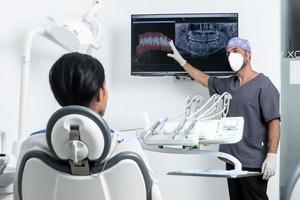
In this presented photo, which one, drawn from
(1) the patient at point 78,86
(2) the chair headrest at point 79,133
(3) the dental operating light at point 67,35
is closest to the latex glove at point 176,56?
(3) the dental operating light at point 67,35

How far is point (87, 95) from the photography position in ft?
4.59

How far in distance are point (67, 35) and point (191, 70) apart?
3.36 feet

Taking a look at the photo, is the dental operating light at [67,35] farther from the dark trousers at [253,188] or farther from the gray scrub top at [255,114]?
the dark trousers at [253,188]

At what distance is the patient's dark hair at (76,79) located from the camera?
54.4 inches

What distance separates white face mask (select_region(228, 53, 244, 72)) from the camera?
3.09 metres

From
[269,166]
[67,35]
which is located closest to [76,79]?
[67,35]

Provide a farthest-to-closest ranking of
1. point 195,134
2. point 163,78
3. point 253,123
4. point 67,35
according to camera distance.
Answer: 1. point 163,78
2. point 253,123
3. point 67,35
4. point 195,134

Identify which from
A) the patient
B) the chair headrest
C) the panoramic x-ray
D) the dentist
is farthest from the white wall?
the chair headrest

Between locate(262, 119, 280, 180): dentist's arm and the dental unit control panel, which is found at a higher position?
the dental unit control panel

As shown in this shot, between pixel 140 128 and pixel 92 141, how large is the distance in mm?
988

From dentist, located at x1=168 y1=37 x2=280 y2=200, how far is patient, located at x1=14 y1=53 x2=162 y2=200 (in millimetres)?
1736

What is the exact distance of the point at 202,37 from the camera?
3369 mm

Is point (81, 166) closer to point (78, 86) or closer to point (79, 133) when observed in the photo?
point (79, 133)

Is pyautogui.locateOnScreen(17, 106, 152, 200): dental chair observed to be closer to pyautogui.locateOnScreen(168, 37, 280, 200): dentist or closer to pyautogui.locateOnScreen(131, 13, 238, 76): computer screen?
pyautogui.locateOnScreen(168, 37, 280, 200): dentist
